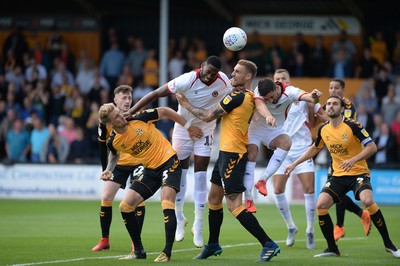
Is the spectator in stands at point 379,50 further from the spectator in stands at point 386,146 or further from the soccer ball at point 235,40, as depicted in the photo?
the soccer ball at point 235,40

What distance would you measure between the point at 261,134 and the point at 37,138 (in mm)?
13758

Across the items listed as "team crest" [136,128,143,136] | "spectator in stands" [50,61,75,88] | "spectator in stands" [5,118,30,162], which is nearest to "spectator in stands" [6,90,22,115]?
"spectator in stands" [5,118,30,162]

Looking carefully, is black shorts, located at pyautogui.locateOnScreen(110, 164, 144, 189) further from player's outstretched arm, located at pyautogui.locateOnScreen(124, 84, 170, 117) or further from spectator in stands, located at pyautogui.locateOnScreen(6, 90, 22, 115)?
spectator in stands, located at pyautogui.locateOnScreen(6, 90, 22, 115)

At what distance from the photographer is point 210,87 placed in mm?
13273

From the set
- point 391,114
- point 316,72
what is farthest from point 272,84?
point 316,72

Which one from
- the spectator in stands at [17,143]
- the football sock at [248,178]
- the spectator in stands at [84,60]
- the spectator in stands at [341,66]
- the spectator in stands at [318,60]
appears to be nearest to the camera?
the football sock at [248,178]

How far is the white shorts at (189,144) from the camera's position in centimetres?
→ 1353

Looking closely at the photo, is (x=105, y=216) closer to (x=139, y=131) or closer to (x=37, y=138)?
(x=139, y=131)

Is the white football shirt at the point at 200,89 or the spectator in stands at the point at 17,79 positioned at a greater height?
the spectator in stands at the point at 17,79

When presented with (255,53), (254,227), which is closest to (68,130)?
(255,53)

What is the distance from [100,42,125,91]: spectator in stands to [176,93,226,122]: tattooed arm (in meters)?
15.2

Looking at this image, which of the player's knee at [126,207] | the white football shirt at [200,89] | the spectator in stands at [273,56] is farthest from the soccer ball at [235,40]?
the spectator in stands at [273,56]

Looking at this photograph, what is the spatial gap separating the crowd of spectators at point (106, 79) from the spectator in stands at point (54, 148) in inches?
1.1

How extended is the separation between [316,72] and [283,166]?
40.5 ft
